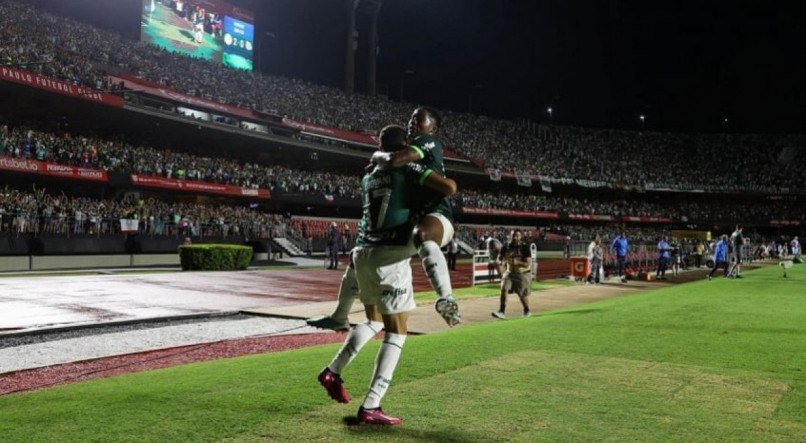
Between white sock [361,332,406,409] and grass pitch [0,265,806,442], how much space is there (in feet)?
0.71

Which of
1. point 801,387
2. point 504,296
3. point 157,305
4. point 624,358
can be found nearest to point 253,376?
point 624,358

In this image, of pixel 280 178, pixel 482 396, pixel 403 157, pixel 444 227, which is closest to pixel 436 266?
pixel 444 227

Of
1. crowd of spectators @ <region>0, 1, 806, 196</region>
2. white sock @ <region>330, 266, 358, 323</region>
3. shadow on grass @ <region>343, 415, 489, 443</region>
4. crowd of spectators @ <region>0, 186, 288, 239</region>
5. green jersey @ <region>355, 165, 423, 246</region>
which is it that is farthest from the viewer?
crowd of spectators @ <region>0, 1, 806, 196</region>

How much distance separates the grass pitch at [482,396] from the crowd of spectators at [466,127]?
86.4 ft

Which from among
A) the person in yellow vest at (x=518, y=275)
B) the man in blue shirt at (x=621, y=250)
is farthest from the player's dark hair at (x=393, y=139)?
the man in blue shirt at (x=621, y=250)

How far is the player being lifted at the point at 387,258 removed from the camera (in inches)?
172

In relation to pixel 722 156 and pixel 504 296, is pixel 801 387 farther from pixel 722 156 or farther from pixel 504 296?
pixel 722 156

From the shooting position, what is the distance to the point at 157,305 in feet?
44.5

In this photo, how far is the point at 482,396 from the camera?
5043mm

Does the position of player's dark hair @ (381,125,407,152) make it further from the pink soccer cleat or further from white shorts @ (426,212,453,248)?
the pink soccer cleat

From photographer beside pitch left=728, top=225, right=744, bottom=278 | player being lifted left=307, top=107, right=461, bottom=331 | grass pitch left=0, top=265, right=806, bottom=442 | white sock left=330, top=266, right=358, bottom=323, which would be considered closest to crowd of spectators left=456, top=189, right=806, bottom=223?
photographer beside pitch left=728, top=225, right=744, bottom=278

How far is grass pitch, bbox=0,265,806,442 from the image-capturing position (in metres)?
4.05

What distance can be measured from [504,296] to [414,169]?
28.2 feet

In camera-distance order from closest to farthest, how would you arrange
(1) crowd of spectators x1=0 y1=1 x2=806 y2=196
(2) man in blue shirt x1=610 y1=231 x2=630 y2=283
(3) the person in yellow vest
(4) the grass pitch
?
(4) the grass pitch < (3) the person in yellow vest < (2) man in blue shirt x1=610 y1=231 x2=630 y2=283 < (1) crowd of spectators x1=0 y1=1 x2=806 y2=196
